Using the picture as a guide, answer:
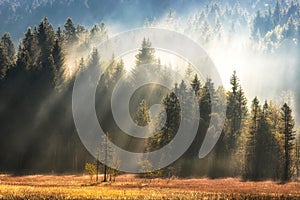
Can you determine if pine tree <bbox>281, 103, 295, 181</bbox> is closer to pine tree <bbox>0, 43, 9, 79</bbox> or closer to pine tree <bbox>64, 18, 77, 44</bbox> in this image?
pine tree <bbox>0, 43, 9, 79</bbox>

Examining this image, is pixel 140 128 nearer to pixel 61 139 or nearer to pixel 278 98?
pixel 61 139

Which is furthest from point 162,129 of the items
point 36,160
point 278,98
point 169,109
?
point 278,98

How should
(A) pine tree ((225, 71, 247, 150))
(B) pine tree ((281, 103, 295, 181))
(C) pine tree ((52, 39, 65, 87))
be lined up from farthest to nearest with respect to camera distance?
(C) pine tree ((52, 39, 65, 87))
(A) pine tree ((225, 71, 247, 150))
(B) pine tree ((281, 103, 295, 181))

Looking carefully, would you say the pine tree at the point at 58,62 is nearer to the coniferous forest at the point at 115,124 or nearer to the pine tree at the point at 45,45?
the coniferous forest at the point at 115,124

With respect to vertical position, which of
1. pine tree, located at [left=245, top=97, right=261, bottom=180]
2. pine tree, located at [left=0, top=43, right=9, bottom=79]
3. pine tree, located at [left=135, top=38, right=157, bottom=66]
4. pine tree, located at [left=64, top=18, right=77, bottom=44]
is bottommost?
pine tree, located at [left=245, top=97, right=261, bottom=180]

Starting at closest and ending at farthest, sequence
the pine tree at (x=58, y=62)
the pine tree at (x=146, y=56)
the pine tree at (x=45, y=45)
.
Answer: the pine tree at (x=58, y=62) → the pine tree at (x=45, y=45) → the pine tree at (x=146, y=56)

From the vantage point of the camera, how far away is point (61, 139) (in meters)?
89.2

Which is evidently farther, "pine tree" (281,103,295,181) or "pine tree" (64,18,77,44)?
"pine tree" (64,18,77,44)

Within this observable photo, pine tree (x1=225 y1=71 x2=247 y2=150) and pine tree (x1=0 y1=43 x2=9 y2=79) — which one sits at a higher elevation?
pine tree (x1=0 y1=43 x2=9 y2=79)

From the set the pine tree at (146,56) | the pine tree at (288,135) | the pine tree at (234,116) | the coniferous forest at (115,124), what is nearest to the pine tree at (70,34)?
the coniferous forest at (115,124)

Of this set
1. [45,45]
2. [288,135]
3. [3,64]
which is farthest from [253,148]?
[3,64]

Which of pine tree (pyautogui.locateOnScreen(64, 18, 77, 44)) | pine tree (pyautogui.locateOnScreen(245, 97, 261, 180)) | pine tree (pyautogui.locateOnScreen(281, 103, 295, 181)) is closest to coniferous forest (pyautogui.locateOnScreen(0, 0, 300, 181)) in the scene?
pine tree (pyautogui.locateOnScreen(281, 103, 295, 181))

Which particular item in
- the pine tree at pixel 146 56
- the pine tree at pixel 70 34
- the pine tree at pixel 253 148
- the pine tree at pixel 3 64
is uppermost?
the pine tree at pixel 70 34

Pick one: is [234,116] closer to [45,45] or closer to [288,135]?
[288,135]
